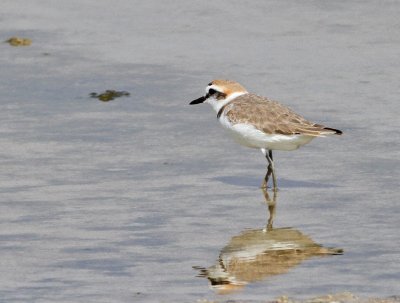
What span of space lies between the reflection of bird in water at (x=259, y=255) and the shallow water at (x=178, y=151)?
0.10 meters

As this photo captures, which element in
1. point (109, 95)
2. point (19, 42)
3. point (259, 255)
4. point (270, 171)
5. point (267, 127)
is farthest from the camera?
point (19, 42)

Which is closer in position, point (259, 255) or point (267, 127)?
point (259, 255)

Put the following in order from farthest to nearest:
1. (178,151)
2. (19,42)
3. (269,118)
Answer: (19,42)
(178,151)
(269,118)

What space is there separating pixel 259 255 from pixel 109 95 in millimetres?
5818

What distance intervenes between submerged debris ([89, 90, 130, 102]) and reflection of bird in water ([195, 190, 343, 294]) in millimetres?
4783

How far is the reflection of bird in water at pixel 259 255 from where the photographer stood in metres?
8.79

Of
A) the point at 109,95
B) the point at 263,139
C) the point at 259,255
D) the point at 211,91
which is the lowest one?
the point at 259,255

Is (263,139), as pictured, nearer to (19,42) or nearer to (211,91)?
(211,91)

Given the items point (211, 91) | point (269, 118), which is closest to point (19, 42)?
point (211, 91)

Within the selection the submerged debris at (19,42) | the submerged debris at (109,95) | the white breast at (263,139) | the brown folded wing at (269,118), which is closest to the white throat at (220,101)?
the brown folded wing at (269,118)

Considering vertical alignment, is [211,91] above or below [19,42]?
above

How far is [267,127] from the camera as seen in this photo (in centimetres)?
1203

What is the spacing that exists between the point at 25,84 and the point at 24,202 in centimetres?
446

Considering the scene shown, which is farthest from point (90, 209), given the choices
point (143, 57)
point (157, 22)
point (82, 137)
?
point (157, 22)
